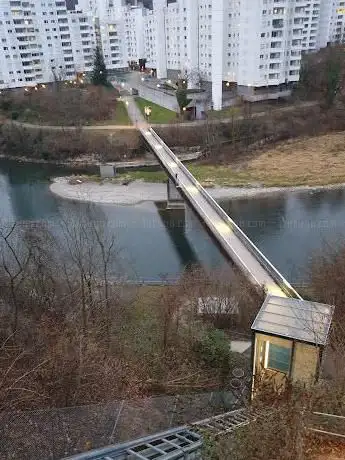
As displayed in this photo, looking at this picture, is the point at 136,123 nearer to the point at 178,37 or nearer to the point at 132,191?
the point at 132,191

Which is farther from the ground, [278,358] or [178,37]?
[178,37]

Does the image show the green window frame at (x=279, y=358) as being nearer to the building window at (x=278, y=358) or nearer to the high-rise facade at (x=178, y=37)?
the building window at (x=278, y=358)

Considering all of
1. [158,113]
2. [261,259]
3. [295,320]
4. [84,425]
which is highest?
[295,320]

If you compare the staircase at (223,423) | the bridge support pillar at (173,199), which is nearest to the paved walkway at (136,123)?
the bridge support pillar at (173,199)

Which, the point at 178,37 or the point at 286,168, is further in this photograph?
the point at 178,37

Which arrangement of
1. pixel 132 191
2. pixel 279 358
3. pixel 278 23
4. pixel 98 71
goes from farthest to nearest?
pixel 98 71
pixel 278 23
pixel 132 191
pixel 279 358

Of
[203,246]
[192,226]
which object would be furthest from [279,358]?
[192,226]

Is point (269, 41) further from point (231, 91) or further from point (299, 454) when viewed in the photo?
point (299, 454)

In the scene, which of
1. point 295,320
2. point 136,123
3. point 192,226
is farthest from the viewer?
point 136,123
